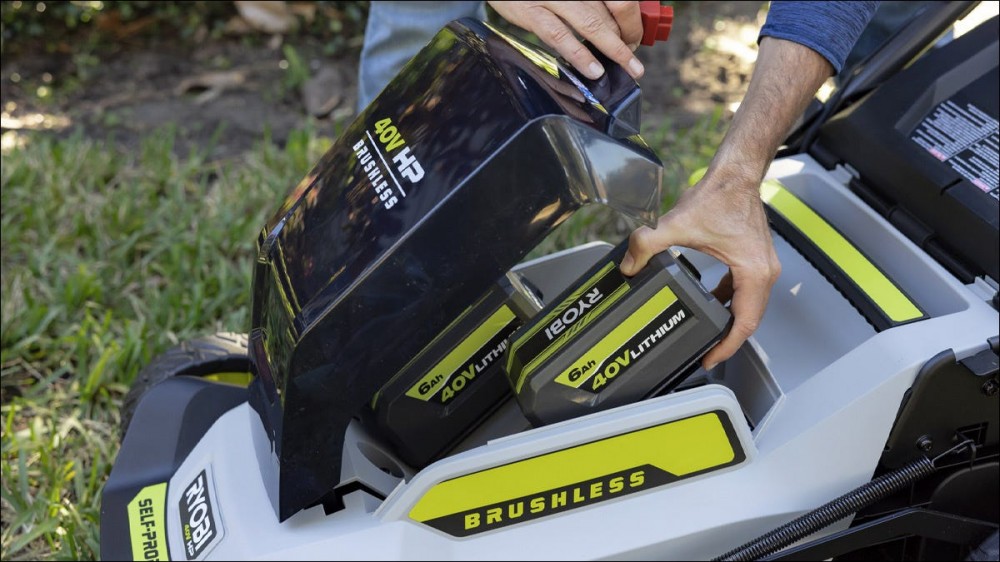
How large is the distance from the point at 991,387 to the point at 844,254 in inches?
10.9

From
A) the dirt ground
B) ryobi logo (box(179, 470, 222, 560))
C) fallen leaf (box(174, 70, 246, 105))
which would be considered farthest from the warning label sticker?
fallen leaf (box(174, 70, 246, 105))

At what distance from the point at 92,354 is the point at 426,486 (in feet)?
3.55

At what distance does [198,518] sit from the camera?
138 centimetres

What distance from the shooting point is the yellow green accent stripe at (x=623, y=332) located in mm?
1318

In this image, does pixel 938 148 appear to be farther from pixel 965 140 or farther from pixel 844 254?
pixel 844 254

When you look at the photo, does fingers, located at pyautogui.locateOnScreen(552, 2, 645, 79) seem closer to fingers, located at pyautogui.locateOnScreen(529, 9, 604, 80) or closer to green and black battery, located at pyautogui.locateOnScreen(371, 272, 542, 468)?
fingers, located at pyautogui.locateOnScreen(529, 9, 604, 80)

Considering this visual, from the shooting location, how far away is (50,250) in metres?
2.31

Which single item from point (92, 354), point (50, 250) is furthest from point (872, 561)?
point (50, 250)

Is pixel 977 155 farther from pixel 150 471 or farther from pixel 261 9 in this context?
pixel 261 9

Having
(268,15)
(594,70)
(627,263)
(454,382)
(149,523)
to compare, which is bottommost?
(268,15)

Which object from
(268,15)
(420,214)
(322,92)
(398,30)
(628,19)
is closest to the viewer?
(420,214)

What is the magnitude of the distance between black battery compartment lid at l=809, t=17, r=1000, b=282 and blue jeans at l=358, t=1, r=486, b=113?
2.73 ft

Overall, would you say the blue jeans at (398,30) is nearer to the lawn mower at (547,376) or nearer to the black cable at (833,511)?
the lawn mower at (547,376)

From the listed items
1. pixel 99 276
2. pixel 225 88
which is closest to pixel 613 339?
pixel 99 276
